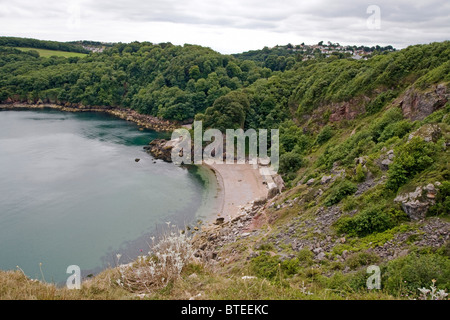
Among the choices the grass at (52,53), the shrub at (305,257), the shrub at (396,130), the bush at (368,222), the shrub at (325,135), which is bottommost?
the shrub at (305,257)

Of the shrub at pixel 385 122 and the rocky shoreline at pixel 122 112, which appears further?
the rocky shoreline at pixel 122 112

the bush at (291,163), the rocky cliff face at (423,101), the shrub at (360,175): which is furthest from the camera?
the bush at (291,163)

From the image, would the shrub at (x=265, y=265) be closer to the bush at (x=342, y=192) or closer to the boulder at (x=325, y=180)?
the bush at (x=342, y=192)

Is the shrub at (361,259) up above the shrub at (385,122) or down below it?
below

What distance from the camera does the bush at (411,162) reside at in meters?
15.5

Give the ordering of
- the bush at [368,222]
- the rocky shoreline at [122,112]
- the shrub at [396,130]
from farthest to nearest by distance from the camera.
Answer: the rocky shoreline at [122,112] < the shrub at [396,130] < the bush at [368,222]

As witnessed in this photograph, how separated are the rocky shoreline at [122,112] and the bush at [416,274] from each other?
55.8 metres

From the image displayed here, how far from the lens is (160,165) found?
44812 mm

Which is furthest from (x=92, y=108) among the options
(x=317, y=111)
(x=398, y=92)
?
(x=398, y=92)

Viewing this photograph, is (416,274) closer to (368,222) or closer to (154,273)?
(368,222)

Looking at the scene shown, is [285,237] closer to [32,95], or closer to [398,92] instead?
[398,92]

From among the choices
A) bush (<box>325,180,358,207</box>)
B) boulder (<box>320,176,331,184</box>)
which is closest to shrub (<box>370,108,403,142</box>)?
boulder (<box>320,176,331,184</box>)

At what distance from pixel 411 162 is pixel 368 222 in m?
3.83

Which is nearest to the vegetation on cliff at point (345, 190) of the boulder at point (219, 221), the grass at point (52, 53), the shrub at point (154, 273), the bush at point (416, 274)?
the bush at point (416, 274)
